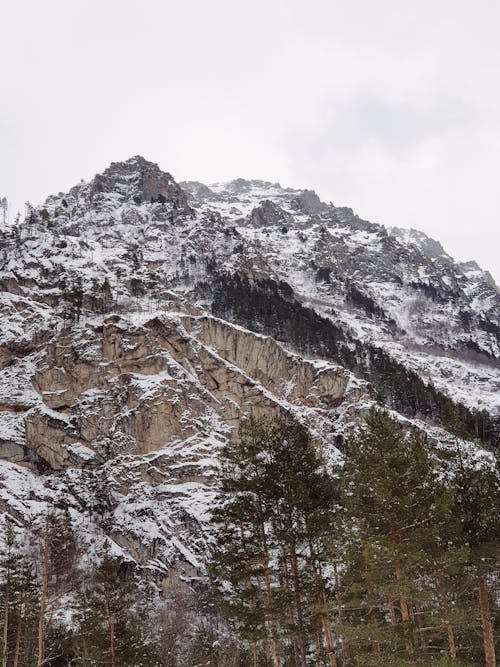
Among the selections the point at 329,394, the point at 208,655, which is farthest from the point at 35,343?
the point at 208,655

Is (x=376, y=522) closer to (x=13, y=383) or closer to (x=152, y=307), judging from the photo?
(x=13, y=383)

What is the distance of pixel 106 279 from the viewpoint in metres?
92.3

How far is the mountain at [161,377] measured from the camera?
2500 inches

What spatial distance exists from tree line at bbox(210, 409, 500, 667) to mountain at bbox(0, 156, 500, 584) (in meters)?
3.99

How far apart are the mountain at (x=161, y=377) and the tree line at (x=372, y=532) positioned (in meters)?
3.99

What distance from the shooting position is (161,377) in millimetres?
75000

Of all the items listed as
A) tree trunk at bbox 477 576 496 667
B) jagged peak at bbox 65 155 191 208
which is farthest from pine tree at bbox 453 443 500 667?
jagged peak at bbox 65 155 191 208

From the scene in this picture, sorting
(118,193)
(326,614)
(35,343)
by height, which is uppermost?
(118,193)

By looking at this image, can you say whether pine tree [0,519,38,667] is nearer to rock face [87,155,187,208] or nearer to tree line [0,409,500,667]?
tree line [0,409,500,667]

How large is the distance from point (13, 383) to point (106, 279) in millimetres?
24792

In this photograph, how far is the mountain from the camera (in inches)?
2500

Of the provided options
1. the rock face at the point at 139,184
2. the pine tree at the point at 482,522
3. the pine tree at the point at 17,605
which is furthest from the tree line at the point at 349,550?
the rock face at the point at 139,184

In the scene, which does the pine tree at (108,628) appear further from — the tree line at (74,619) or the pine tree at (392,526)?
the pine tree at (392,526)

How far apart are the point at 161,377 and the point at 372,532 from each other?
189 ft
